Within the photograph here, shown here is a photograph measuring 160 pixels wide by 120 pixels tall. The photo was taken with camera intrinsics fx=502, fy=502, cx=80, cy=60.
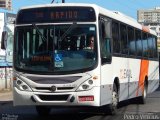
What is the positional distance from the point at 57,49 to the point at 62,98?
1238 mm

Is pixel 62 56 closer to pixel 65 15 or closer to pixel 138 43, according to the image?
pixel 65 15

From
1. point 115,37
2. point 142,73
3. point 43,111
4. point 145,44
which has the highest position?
point 115,37

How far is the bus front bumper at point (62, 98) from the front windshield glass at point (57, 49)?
22.9 inches

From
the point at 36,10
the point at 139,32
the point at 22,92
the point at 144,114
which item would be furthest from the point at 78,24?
the point at 139,32

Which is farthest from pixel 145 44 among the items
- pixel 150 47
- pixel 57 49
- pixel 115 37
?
pixel 57 49

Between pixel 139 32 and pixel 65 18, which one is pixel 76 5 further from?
pixel 139 32

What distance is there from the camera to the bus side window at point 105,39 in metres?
13.0

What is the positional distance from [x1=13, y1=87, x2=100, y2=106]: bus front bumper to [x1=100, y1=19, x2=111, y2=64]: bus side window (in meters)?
1.01

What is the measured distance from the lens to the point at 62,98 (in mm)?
12555

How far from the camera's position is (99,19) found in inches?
509

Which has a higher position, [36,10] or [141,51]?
[36,10]

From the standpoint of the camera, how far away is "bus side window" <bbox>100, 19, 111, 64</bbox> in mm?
13000

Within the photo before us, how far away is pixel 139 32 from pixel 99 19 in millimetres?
6737

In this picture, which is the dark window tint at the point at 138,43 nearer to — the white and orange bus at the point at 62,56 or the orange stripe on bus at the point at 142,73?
the orange stripe on bus at the point at 142,73
